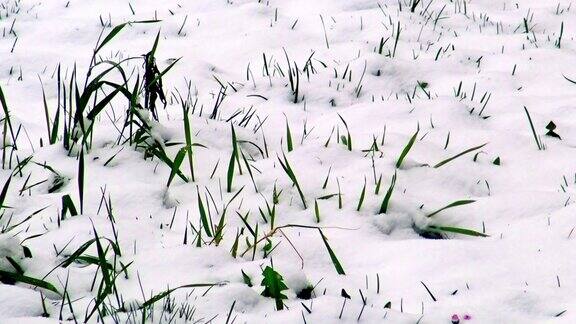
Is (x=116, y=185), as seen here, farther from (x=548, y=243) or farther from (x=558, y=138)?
(x=558, y=138)

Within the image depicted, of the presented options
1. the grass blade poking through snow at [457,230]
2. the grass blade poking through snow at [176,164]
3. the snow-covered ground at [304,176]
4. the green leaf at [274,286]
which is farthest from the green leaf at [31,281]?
the grass blade poking through snow at [457,230]

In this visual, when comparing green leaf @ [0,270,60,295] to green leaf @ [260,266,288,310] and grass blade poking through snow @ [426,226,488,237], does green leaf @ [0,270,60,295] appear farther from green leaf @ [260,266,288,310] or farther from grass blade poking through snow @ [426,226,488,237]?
grass blade poking through snow @ [426,226,488,237]

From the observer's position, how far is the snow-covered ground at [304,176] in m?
1.98

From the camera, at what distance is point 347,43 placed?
4.20 meters

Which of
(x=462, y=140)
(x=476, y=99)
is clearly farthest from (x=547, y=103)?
(x=462, y=140)

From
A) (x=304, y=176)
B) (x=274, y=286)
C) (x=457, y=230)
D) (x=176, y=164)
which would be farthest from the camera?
(x=304, y=176)

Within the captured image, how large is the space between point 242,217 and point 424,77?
1857mm

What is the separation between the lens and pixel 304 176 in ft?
8.86

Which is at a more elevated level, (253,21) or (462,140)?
(253,21)

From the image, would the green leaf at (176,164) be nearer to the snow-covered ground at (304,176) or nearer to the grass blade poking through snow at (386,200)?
the snow-covered ground at (304,176)

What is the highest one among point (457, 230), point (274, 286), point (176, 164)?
point (176, 164)

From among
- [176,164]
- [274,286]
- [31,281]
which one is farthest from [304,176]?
[31,281]

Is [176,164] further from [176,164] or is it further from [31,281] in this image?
[31,281]

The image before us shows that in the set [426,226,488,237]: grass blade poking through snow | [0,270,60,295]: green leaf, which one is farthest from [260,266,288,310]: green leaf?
[426,226,488,237]: grass blade poking through snow
